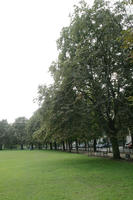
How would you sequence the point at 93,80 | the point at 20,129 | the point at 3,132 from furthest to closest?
the point at 20,129
the point at 3,132
the point at 93,80

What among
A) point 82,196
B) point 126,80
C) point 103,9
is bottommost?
point 82,196

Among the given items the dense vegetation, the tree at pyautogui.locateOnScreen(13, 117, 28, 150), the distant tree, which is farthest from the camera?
the tree at pyautogui.locateOnScreen(13, 117, 28, 150)

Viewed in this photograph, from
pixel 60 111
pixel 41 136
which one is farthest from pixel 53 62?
pixel 41 136

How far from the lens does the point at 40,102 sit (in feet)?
65.5

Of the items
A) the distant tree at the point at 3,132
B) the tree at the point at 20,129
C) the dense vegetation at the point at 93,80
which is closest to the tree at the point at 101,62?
the dense vegetation at the point at 93,80

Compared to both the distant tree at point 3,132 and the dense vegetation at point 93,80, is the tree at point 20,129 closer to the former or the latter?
the distant tree at point 3,132

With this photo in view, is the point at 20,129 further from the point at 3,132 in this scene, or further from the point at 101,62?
the point at 101,62

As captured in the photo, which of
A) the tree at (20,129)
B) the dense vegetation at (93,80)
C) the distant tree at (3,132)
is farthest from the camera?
the tree at (20,129)

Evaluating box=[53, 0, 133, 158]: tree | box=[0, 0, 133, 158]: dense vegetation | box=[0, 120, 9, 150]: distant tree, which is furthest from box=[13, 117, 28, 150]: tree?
box=[53, 0, 133, 158]: tree

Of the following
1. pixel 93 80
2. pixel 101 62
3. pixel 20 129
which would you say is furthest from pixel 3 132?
pixel 101 62

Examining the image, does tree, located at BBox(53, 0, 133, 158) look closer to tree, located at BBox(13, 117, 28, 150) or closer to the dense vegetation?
the dense vegetation

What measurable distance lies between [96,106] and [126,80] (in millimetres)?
3627

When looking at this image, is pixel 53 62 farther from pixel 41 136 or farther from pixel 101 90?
pixel 41 136

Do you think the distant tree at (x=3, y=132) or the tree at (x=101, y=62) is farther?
the distant tree at (x=3, y=132)
